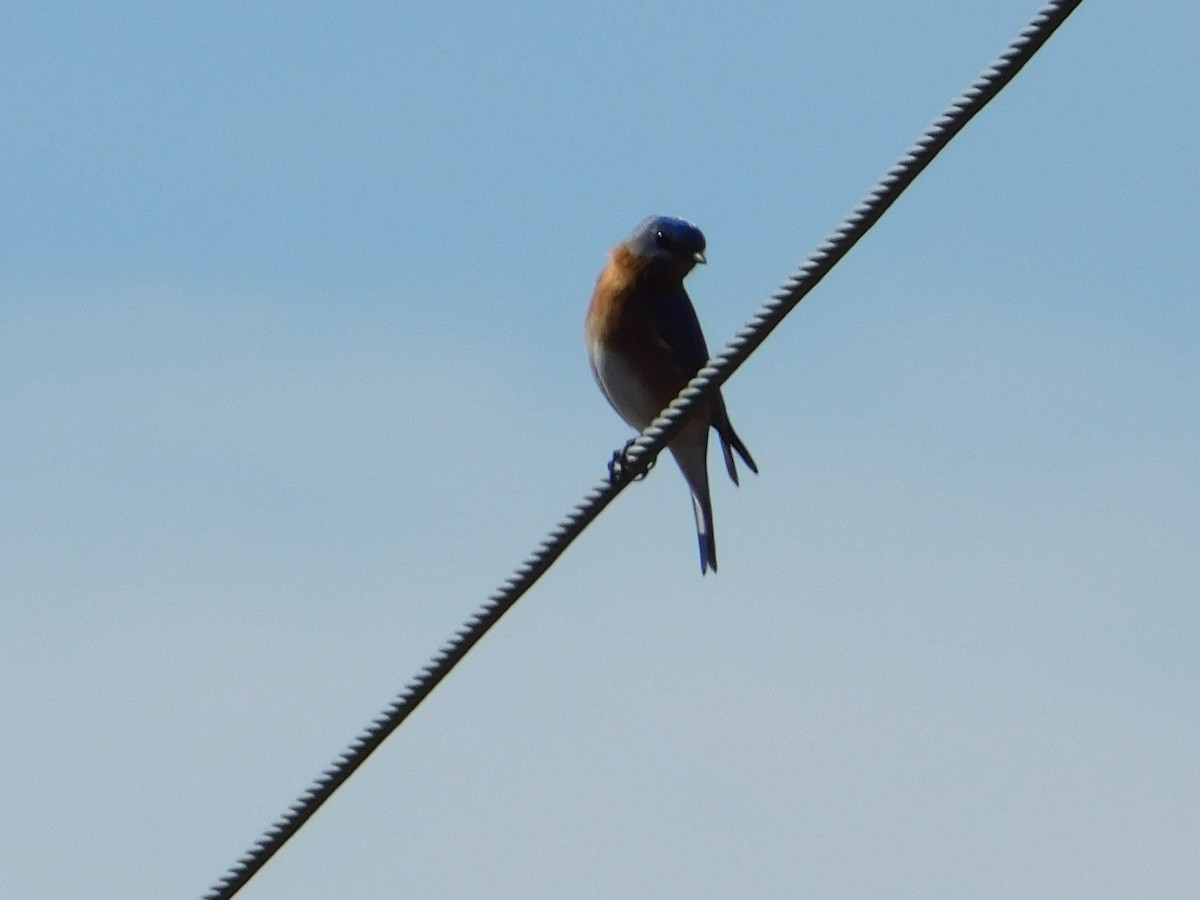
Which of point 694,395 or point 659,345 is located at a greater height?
point 694,395

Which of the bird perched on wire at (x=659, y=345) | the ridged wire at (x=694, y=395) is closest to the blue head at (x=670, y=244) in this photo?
the bird perched on wire at (x=659, y=345)

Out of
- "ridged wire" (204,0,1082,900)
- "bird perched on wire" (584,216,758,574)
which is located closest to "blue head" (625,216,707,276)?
"bird perched on wire" (584,216,758,574)

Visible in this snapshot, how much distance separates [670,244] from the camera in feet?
30.9

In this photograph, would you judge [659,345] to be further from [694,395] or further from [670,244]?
[694,395]

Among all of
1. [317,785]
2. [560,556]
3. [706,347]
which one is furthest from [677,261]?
[317,785]

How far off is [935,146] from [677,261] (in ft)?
14.7

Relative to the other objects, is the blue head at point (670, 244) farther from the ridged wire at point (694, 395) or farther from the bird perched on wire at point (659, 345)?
the ridged wire at point (694, 395)

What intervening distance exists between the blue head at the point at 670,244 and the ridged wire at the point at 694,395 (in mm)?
3388

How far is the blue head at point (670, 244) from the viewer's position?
371 inches

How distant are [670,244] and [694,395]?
3723 millimetres

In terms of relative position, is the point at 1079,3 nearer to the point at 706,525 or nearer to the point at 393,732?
the point at 393,732

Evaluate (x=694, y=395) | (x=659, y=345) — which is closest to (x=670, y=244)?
(x=659, y=345)

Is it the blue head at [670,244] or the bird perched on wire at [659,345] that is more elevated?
the blue head at [670,244]

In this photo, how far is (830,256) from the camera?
5.27 meters
